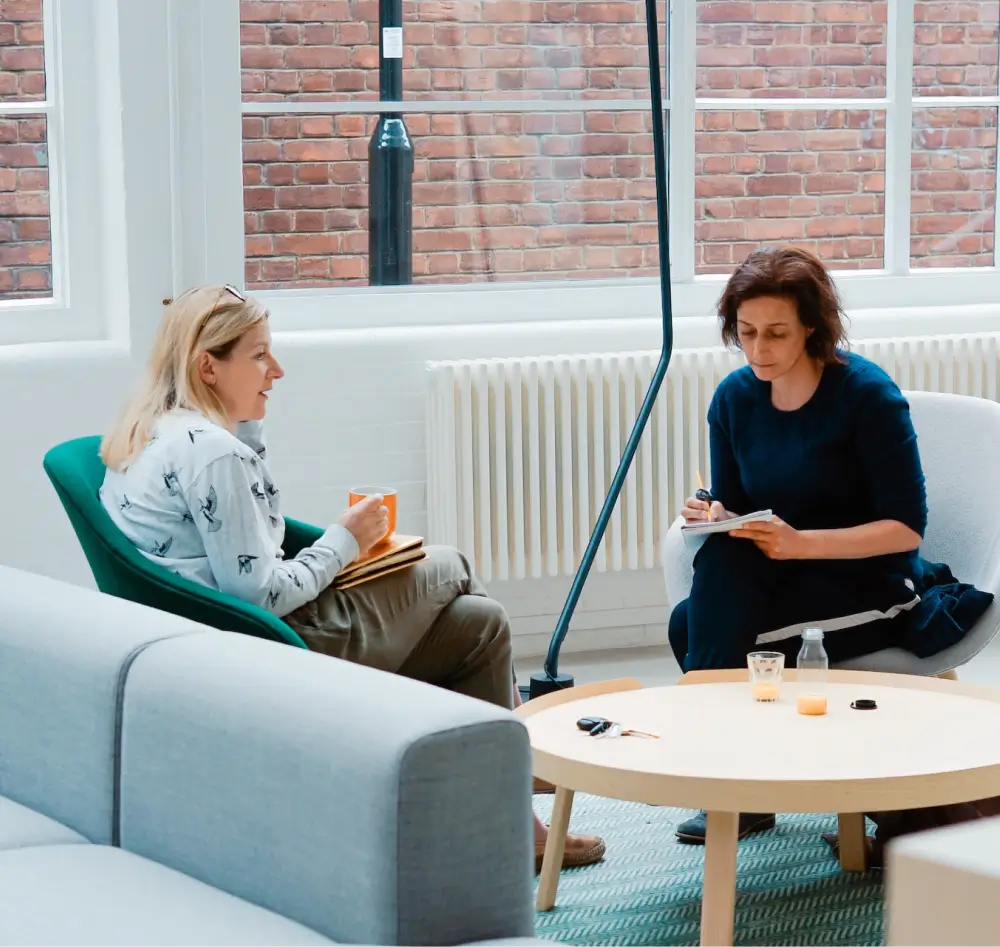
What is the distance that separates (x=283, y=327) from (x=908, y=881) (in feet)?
11.6

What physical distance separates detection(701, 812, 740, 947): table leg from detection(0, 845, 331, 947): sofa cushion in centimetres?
88

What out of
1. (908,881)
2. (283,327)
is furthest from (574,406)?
(908,881)

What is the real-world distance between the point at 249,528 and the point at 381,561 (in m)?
0.37

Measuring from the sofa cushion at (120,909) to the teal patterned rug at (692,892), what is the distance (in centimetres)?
101

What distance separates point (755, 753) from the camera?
7.86 feet

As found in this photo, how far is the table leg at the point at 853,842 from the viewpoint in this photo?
113 inches

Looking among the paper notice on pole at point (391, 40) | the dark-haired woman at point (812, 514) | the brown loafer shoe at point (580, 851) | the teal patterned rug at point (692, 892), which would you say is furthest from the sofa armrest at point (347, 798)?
the paper notice on pole at point (391, 40)

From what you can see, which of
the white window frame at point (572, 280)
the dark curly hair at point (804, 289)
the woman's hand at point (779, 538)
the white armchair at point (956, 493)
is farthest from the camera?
the white window frame at point (572, 280)

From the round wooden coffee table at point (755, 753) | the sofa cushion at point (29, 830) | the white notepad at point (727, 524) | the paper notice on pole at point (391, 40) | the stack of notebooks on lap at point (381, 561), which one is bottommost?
the round wooden coffee table at point (755, 753)

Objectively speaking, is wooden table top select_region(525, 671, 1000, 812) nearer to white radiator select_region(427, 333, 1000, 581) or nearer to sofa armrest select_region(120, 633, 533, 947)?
sofa armrest select_region(120, 633, 533, 947)

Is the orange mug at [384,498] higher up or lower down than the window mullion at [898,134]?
lower down

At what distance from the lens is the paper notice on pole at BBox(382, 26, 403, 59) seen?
13.9 feet

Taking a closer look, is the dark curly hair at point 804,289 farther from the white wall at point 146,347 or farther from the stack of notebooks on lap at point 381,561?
the white wall at point 146,347

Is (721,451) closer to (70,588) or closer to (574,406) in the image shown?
(574,406)
